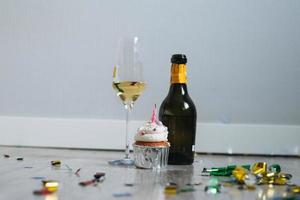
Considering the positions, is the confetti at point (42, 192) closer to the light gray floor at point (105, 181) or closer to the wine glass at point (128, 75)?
the light gray floor at point (105, 181)

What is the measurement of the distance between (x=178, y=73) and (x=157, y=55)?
55 centimetres

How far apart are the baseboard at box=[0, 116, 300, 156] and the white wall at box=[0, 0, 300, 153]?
3cm

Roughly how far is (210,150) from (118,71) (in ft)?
2.20

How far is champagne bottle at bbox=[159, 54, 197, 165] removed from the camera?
1330 millimetres

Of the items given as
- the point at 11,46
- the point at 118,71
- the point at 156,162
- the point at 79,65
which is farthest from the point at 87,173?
the point at 11,46

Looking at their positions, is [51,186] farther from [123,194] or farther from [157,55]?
[157,55]

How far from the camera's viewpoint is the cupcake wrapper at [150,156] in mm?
1204

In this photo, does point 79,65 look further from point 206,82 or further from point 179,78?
point 179,78

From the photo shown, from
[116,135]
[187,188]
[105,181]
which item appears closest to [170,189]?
[187,188]

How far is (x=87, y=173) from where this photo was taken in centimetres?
115

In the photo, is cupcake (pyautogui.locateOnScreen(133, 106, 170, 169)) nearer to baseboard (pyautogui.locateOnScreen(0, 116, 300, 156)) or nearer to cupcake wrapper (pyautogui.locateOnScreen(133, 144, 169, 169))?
cupcake wrapper (pyautogui.locateOnScreen(133, 144, 169, 169))

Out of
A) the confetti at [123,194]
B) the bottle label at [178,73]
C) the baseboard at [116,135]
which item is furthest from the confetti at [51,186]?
the baseboard at [116,135]

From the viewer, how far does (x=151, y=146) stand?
1.19 metres

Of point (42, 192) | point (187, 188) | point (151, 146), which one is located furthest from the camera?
point (151, 146)
